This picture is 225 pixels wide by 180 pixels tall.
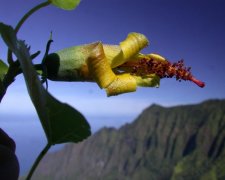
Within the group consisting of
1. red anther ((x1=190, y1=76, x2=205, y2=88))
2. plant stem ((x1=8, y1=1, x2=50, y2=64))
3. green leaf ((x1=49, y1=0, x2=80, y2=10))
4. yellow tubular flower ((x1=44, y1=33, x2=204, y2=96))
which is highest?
green leaf ((x1=49, y1=0, x2=80, y2=10))

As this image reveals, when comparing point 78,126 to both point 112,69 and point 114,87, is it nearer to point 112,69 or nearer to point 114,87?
point 114,87

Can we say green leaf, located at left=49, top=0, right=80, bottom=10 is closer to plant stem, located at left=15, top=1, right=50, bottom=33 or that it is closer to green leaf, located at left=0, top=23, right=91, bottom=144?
plant stem, located at left=15, top=1, right=50, bottom=33

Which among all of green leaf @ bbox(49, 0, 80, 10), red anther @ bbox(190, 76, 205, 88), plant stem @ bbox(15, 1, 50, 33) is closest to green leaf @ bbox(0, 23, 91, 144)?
plant stem @ bbox(15, 1, 50, 33)

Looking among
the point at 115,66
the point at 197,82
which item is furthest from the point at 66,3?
the point at 197,82

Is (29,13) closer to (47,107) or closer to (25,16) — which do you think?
(25,16)

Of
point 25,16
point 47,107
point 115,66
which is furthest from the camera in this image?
point 115,66
